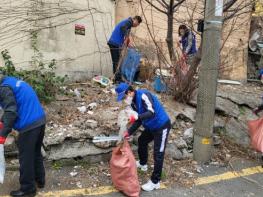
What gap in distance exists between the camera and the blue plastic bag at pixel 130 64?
817 centimetres

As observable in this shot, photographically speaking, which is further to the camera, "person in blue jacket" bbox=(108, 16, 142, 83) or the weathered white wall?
"person in blue jacket" bbox=(108, 16, 142, 83)

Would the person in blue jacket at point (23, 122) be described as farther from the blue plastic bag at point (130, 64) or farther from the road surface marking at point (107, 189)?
the blue plastic bag at point (130, 64)

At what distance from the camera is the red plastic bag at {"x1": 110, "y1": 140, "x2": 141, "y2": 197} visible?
15.9 ft

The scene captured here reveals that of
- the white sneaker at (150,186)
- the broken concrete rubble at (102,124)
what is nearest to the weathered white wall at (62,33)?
the broken concrete rubble at (102,124)

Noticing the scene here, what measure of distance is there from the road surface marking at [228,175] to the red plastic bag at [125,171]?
1.03 m

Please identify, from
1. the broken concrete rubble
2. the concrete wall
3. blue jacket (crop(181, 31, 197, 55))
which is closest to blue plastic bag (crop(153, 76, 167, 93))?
the broken concrete rubble

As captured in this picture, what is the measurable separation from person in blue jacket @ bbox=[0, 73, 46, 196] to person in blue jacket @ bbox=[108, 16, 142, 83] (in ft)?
12.4

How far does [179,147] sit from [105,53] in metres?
3.63

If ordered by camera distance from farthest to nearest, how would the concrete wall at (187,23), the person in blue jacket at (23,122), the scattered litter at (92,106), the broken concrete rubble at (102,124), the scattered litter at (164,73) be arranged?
the concrete wall at (187,23)
the scattered litter at (164,73)
the scattered litter at (92,106)
the broken concrete rubble at (102,124)
the person in blue jacket at (23,122)

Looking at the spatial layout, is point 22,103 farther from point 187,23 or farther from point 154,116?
point 187,23

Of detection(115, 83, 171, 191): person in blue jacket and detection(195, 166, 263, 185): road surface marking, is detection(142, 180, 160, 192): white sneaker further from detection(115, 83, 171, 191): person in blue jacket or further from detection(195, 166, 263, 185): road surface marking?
detection(195, 166, 263, 185): road surface marking

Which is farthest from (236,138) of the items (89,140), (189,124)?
(89,140)

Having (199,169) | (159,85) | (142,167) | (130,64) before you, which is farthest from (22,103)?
(130,64)

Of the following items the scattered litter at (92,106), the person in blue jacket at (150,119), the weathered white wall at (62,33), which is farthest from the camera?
the weathered white wall at (62,33)
